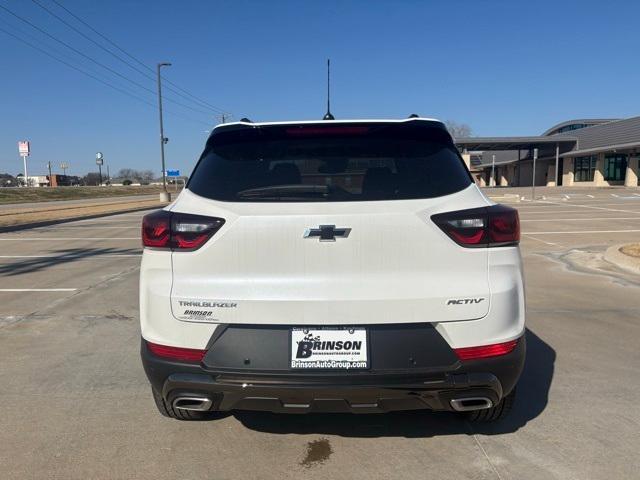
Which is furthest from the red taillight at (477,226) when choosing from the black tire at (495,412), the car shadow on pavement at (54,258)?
the car shadow on pavement at (54,258)

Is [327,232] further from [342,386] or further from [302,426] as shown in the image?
[302,426]

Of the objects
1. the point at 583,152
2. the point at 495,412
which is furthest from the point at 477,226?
the point at 583,152

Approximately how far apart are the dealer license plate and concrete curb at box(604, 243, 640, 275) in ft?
23.0

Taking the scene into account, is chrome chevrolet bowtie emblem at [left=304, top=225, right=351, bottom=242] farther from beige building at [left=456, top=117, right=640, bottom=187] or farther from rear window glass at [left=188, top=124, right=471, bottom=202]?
beige building at [left=456, top=117, right=640, bottom=187]

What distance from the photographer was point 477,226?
2.44 metres

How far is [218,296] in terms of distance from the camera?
241 cm

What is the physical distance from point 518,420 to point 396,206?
1683 millimetres

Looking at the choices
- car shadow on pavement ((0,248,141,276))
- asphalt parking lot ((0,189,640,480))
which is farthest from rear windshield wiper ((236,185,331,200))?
car shadow on pavement ((0,248,141,276))

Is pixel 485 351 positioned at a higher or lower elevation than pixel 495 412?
higher

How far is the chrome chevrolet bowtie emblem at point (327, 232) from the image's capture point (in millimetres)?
2396

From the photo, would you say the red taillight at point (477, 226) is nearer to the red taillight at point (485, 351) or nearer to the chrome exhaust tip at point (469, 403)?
the red taillight at point (485, 351)

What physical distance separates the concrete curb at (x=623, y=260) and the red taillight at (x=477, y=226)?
21.4ft

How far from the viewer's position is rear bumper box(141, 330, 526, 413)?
238 centimetres

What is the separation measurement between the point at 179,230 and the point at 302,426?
146 centimetres
